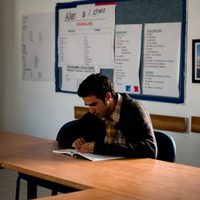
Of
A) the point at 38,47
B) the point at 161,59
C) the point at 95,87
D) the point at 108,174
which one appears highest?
the point at 38,47

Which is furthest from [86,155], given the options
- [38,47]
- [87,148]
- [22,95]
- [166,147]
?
[22,95]

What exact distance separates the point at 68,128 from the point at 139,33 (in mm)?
1200

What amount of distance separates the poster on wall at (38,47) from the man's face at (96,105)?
2002 millimetres

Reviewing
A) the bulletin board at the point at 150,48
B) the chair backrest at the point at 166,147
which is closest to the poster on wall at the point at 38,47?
the bulletin board at the point at 150,48

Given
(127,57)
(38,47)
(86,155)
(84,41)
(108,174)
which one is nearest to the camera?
(108,174)

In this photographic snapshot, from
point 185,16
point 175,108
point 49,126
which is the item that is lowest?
point 49,126

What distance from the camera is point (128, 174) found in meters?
2.34

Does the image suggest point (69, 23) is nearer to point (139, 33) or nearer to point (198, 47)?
point (139, 33)

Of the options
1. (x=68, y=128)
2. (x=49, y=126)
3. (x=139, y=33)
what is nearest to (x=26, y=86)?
(x=49, y=126)

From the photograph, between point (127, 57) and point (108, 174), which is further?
point (127, 57)

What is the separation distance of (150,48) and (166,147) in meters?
1.21

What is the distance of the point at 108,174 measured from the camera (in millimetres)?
2328

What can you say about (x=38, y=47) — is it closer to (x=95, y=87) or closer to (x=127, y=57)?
(x=127, y=57)

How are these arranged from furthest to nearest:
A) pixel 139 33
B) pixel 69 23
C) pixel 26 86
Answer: pixel 26 86 < pixel 69 23 < pixel 139 33
